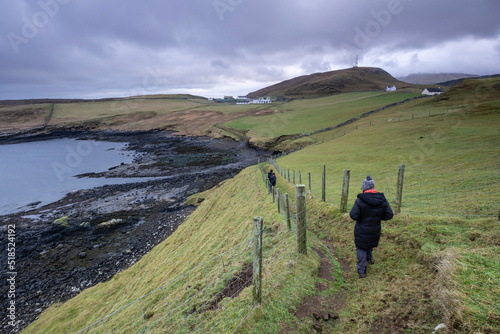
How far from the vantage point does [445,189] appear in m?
13.0

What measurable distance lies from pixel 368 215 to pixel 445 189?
10.0 metres

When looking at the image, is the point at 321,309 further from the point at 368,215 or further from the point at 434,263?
the point at 434,263

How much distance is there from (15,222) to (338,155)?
3893 centimetres

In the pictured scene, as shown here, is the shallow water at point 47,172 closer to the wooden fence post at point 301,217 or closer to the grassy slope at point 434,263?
the wooden fence post at point 301,217

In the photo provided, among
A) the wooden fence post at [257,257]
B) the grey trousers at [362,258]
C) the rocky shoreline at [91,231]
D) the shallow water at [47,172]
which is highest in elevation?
the wooden fence post at [257,257]

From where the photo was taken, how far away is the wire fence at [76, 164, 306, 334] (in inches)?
224

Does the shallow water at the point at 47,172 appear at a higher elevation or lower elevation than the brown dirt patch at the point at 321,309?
lower

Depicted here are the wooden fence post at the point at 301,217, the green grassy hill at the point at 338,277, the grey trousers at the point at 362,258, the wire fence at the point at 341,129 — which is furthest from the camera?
the wire fence at the point at 341,129

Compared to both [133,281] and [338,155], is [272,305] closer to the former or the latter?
[133,281]

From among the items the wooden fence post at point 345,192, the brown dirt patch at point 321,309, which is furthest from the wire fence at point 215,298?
the wooden fence post at point 345,192

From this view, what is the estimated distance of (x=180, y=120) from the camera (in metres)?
114

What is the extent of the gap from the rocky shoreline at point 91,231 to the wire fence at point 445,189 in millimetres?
16604

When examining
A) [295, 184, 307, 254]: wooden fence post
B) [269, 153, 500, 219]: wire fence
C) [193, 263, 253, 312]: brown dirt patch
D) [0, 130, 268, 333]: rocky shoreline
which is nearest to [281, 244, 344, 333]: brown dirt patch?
[295, 184, 307, 254]: wooden fence post

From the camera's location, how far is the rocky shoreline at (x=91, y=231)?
16562 mm
